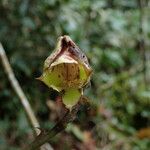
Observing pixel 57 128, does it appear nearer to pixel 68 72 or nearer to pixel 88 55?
pixel 68 72

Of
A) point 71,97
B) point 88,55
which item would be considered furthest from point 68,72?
point 88,55

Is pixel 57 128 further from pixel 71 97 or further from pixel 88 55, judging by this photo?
pixel 88 55

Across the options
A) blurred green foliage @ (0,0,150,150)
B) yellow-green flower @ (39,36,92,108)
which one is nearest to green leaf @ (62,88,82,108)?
yellow-green flower @ (39,36,92,108)

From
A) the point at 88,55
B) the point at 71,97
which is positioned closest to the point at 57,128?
the point at 71,97

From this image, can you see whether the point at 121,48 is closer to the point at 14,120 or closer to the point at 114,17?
the point at 114,17

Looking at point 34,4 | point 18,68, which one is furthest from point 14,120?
point 34,4

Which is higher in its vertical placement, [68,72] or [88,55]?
[68,72]

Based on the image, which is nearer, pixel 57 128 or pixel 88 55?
pixel 57 128

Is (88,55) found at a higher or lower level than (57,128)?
lower

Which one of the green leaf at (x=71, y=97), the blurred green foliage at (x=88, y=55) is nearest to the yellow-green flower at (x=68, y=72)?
the green leaf at (x=71, y=97)
